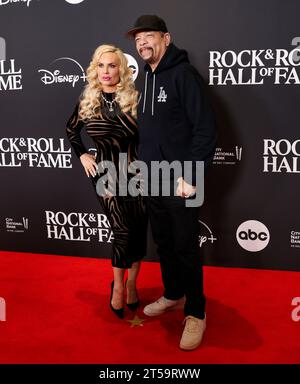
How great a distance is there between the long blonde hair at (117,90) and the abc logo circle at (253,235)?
1.21m

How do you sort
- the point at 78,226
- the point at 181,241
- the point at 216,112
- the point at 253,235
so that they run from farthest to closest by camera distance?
the point at 78,226 < the point at 253,235 < the point at 216,112 < the point at 181,241

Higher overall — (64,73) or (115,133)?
(64,73)

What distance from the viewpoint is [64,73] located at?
2.93m

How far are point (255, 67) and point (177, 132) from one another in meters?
1.00

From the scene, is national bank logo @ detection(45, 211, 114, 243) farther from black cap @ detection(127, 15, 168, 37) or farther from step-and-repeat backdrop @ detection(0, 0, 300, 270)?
black cap @ detection(127, 15, 168, 37)

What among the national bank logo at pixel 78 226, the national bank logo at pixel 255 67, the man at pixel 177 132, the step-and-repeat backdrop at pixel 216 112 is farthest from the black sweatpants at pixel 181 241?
the national bank logo at pixel 255 67

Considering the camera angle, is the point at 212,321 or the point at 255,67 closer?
the point at 212,321

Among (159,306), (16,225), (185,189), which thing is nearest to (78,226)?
(16,225)

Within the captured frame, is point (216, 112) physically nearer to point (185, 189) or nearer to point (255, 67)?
point (255, 67)

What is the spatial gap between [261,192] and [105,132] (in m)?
1.20

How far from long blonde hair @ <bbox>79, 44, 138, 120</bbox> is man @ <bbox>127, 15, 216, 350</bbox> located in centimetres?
11

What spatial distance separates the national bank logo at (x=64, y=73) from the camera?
9.54ft

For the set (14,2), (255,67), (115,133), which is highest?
(14,2)

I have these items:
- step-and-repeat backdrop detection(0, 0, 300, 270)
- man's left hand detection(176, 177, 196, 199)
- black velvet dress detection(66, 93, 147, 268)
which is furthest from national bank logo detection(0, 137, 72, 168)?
man's left hand detection(176, 177, 196, 199)
